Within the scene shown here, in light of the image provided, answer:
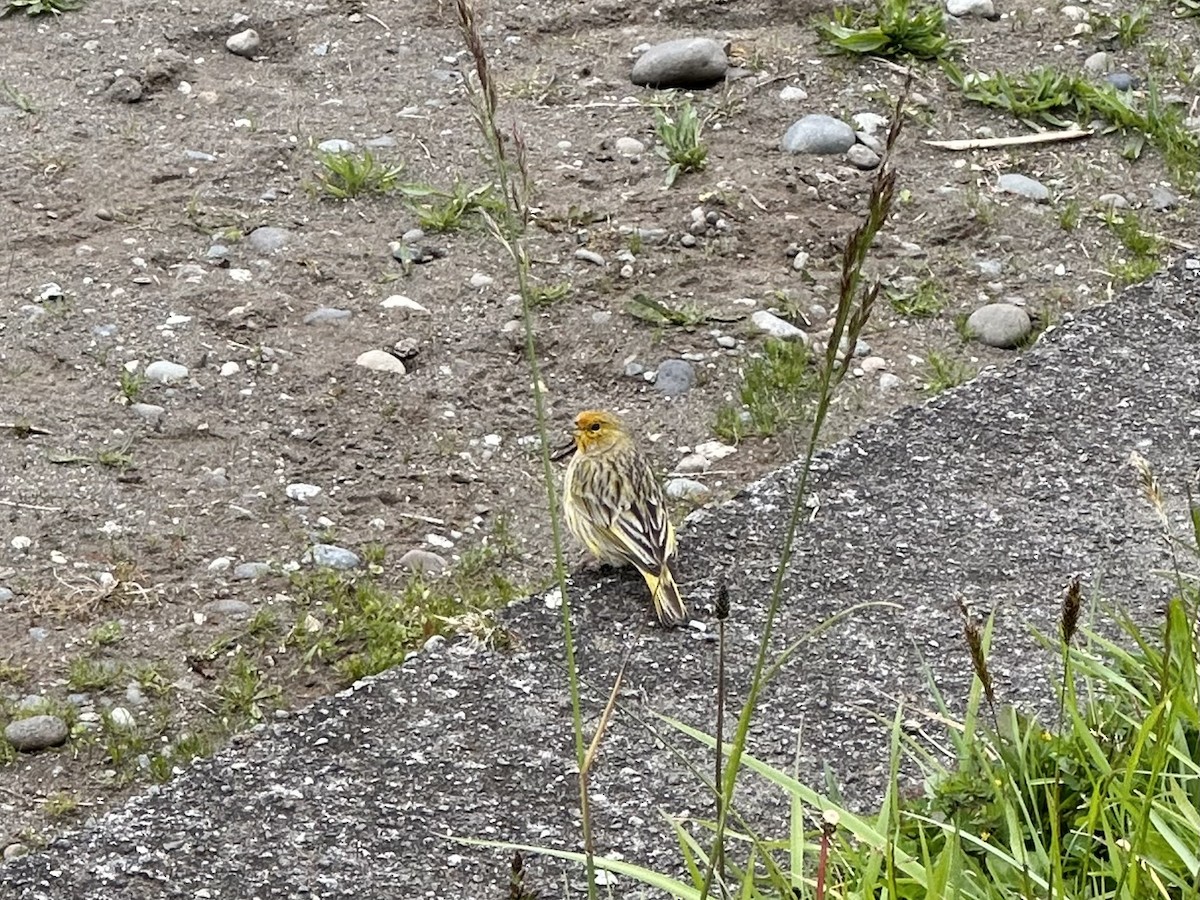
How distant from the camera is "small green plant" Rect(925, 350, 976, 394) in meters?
5.97

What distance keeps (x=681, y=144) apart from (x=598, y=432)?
6.64 ft

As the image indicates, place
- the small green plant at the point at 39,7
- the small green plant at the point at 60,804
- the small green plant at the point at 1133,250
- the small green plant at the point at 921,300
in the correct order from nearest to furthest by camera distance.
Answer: the small green plant at the point at 60,804 < the small green plant at the point at 921,300 < the small green plant at the point at 1133,250 < the small green plant at the point at 39,7

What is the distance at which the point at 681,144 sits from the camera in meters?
7.16

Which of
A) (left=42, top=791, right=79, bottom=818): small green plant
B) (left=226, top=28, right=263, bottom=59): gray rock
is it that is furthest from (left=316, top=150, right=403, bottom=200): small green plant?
(left=42, top=791, right=79, bottom=818): small green plant

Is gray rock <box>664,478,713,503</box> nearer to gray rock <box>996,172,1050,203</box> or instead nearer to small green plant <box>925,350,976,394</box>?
small green plant <box>925,350,976,394</box>

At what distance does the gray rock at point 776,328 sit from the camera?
6.22 meters

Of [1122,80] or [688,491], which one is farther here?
[1122,80]

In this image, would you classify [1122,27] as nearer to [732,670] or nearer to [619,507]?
[619,507]

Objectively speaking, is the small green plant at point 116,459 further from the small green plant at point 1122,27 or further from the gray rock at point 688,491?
the small green plant at point 1122,27

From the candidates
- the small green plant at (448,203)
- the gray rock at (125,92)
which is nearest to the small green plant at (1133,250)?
the small green plant at (448,203)

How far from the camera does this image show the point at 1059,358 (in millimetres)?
6047

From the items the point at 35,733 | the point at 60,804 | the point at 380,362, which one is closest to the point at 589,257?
the point at 380,362

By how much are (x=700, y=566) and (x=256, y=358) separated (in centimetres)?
184

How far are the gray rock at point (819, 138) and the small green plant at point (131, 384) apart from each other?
9.21ft
